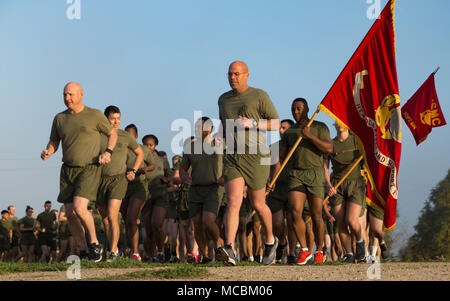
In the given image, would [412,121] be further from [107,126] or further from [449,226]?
[449,226]

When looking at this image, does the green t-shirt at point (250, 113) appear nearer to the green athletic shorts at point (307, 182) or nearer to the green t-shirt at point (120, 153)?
the green athletic shorts at point (307, 182)

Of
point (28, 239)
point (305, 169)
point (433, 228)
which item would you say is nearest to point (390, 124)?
point (305, 169)

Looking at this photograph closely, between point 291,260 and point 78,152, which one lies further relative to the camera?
point 291,260

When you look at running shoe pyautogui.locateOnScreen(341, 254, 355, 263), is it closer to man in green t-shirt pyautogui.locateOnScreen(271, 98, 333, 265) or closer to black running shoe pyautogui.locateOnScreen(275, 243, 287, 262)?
man in green t-shirt pyautogui.locateOnScreen(271, 98, 333, 265)

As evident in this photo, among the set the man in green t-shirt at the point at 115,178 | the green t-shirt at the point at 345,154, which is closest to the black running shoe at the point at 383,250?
the green t-shirt at the point at 345,154

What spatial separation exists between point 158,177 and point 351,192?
14.3 ft

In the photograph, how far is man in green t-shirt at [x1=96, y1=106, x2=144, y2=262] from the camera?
1259 centimetres

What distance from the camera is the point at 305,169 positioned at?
11820mm

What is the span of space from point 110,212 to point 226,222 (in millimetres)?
3150

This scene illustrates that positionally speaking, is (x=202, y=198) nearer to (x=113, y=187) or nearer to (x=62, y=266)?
(x=113, y=187)

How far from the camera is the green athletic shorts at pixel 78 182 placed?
11.2 meters
